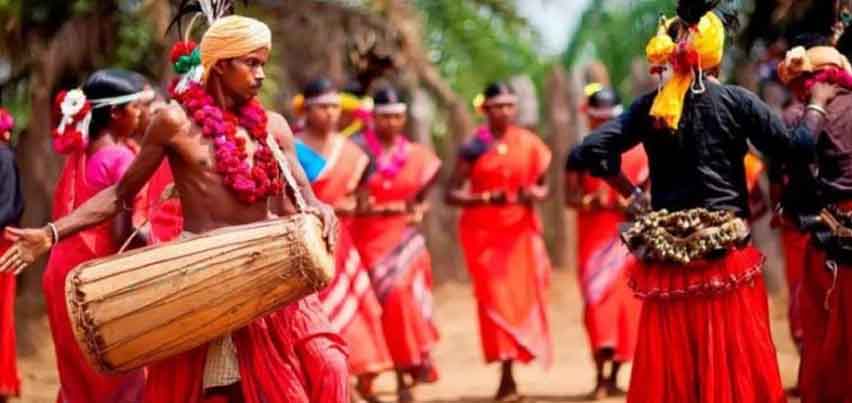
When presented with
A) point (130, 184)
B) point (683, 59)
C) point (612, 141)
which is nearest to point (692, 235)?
point (612, 141)

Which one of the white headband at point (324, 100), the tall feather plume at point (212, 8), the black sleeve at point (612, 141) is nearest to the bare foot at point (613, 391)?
the white headband at point (324, 100)

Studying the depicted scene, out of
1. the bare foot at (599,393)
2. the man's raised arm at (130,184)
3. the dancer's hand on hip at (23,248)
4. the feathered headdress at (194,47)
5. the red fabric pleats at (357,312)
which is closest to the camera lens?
the dancer's hand on hip at (23,248)

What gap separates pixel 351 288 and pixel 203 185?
4.35 metres

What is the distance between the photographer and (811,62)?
765 centimetres

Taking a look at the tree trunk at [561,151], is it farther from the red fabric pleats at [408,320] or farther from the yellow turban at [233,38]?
the yellow turban at [233,38]

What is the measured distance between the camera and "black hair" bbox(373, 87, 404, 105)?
1174cm

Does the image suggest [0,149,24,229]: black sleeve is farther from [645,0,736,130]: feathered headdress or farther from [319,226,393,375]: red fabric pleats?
[645,0,736,130]: feathered headdress

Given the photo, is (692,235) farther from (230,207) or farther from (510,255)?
(510,255)

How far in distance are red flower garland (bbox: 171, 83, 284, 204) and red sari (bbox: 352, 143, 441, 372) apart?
5.08 m

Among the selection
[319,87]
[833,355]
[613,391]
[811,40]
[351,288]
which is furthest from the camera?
[613,391]

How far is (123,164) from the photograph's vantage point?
781 cm

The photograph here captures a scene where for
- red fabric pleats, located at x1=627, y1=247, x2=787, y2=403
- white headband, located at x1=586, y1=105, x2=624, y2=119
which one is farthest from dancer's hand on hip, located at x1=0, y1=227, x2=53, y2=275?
white headband, located at x1=586, y1=105, x2=624, y2=119

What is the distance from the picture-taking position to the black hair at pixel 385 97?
11.7 meters

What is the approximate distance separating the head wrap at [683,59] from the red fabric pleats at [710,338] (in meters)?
0.66
